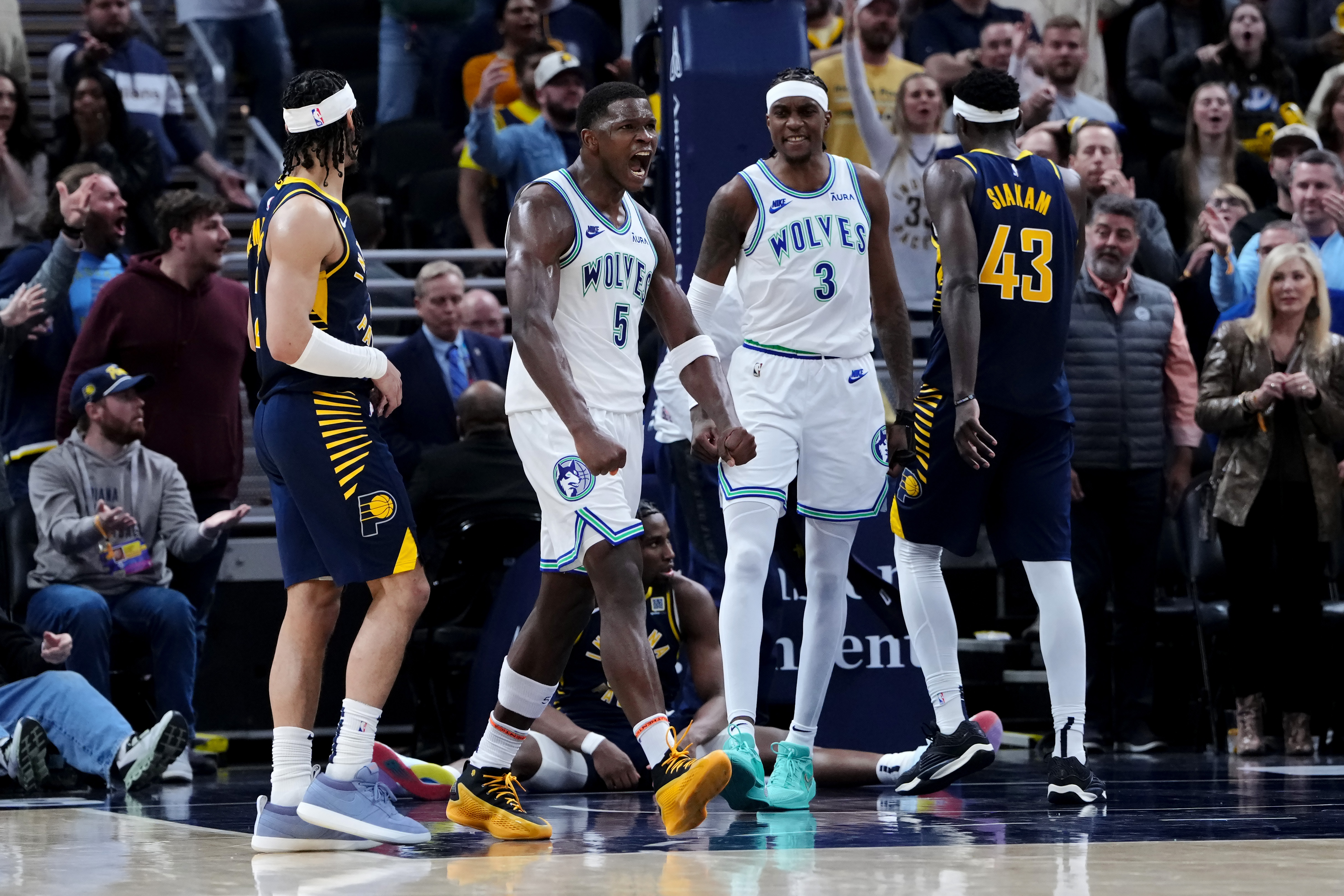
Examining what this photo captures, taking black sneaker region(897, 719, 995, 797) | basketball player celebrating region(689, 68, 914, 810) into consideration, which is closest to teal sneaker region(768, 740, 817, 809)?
basketball player celebrating region(689, 68, 914, 810)

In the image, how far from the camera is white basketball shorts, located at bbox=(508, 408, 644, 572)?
16.5ft

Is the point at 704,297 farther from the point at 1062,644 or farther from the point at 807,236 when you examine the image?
the point at 1062,644

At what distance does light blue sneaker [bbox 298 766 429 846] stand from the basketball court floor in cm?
6


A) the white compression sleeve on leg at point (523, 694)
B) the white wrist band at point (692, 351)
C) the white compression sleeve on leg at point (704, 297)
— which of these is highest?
the white compression sleeve on leg at point (704, 297)

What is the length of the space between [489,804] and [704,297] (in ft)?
6.47

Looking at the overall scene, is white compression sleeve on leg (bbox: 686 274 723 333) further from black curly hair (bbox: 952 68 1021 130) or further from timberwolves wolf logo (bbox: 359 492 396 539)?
timberwolves wolf logo (bbox: 359 492 396 539)

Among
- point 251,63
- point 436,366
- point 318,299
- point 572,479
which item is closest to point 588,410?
point 572,479

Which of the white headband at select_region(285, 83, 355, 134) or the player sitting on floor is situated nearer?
the white headband at select_region(285, 83, 355, 134)

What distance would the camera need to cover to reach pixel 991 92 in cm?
598

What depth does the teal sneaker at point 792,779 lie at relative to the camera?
5.71 metres

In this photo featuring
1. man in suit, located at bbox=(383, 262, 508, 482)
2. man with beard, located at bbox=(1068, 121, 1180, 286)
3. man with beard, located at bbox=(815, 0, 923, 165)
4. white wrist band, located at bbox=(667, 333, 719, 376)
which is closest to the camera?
white wrist band, located at bbox=(667, 333, 719, 376)

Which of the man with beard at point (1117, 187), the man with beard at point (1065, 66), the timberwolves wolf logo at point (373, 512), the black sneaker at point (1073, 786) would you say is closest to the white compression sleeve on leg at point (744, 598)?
the black sneaker at point (1073, 786)

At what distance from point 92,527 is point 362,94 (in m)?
5.76

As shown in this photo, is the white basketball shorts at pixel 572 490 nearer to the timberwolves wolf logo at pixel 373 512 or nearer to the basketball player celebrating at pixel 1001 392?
the timberwolves wolf logo at pixel 373 512
